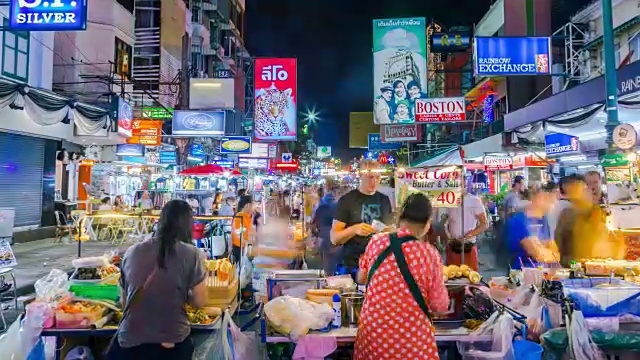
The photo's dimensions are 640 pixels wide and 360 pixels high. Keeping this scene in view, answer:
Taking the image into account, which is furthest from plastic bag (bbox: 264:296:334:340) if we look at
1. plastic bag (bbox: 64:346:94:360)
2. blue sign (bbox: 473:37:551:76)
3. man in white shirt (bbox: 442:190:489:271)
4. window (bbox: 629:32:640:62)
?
window (bbox: 629:32:640:62)

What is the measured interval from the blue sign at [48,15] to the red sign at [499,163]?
14.8 m

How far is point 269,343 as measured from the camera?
13.0 feet

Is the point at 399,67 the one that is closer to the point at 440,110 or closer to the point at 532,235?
the point at 440,110

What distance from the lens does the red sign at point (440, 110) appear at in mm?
18859

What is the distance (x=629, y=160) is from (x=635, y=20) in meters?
7.59

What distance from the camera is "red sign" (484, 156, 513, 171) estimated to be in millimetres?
16856

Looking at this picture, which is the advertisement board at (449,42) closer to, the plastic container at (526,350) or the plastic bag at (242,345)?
the plastic container at (526,350)

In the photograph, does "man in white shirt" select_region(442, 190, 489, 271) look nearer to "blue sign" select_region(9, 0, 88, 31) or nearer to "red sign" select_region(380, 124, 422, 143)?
"blue sign" select_region(9, 0, 88, 31)

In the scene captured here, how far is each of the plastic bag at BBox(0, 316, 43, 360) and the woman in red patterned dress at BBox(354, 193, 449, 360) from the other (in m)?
3.06

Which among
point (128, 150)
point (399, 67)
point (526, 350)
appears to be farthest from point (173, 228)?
point (399, 67)

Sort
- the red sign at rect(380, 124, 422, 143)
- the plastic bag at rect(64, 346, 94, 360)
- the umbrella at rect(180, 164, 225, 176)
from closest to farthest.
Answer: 1. the plastic bag at rect(64, 346, 94, 360)
2. the umbrella at rect(180, 164, 225, 176)
3. the red sign at rect(380, 124, 422, 143)

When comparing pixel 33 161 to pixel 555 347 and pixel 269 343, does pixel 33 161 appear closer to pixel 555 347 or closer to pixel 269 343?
pixel 269 343

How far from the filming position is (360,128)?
4481 centimetres

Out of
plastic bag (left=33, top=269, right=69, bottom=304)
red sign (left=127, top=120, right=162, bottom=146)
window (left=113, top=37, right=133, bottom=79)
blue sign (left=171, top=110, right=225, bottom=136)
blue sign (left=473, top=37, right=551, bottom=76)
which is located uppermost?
window (left=113, top=37, right=133, bottom=79)
